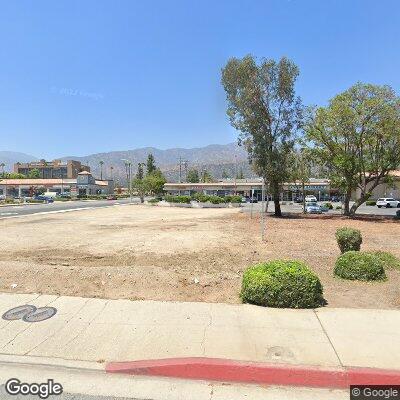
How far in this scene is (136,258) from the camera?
11492mm

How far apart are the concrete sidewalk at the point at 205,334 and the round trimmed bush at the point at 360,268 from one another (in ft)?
7.06

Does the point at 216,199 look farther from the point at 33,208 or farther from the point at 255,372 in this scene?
the point at 255,372

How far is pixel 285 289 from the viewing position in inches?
271

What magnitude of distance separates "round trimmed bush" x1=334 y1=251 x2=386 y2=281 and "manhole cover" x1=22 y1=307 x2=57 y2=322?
6369 millimetres

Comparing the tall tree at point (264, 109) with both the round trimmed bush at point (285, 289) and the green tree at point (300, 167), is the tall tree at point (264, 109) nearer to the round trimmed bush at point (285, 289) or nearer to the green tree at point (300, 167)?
the green tree at point (300, 167)

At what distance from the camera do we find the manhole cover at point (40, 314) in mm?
6398

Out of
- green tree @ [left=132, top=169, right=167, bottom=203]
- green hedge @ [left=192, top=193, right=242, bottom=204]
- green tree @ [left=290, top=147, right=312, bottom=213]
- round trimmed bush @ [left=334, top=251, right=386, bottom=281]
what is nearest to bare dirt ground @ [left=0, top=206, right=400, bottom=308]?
round trimmed bush @ [left=334, top=251, right=386, bottom=281]

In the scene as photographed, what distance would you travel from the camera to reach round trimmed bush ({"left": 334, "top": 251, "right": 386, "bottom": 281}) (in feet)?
28.8

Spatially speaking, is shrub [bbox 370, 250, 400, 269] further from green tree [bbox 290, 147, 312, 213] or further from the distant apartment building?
the distant apartment building

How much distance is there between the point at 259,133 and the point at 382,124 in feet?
30.3

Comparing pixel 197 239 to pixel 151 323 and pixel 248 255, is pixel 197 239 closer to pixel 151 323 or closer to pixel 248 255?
pixel 248 255

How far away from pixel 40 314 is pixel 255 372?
3918mm

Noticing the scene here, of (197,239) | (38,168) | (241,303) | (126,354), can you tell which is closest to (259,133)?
(197,239)

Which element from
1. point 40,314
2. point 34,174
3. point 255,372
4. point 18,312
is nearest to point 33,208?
point 18,312
